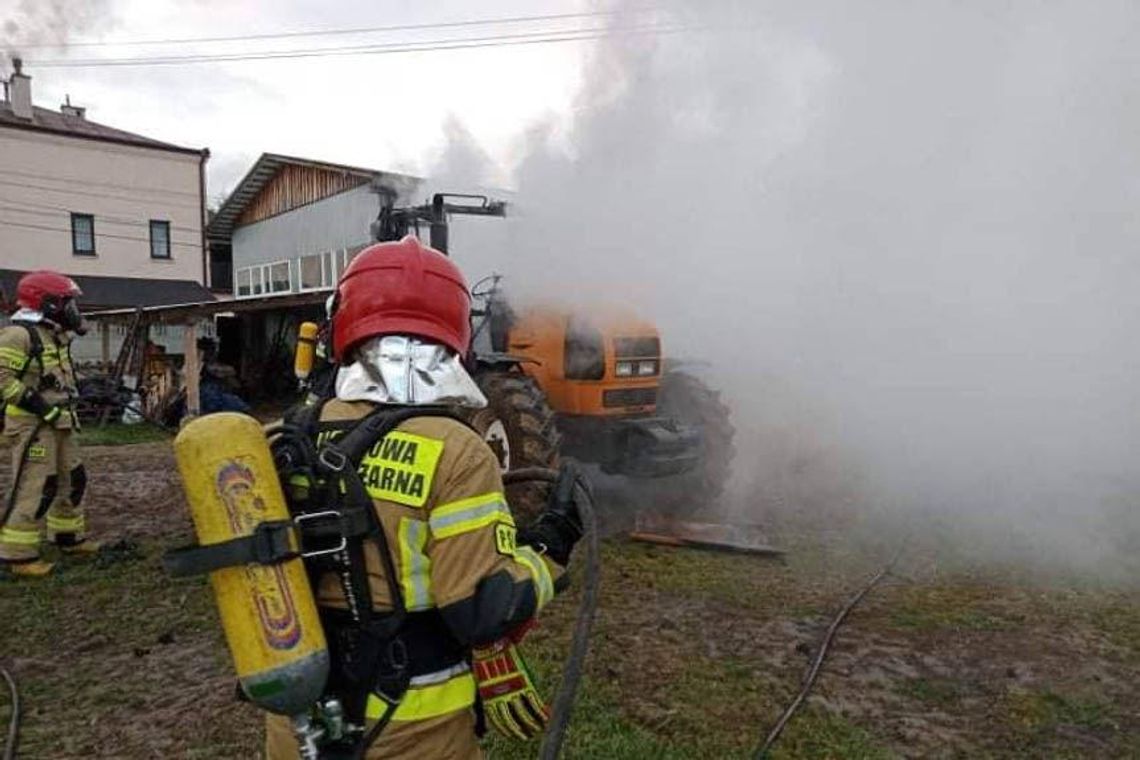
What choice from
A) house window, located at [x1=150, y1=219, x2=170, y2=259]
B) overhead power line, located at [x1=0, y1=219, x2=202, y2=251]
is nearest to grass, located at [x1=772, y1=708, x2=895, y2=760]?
overhead power line, located at [x1=0, y1=219, x2=202, y2=251]

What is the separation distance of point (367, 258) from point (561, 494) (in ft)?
2.52

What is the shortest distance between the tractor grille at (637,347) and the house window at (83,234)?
23.5 m

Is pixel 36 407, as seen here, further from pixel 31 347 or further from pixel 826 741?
pixel 826 741

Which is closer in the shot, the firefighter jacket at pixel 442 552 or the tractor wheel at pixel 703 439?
the firefighter jacket at pixel 442 552

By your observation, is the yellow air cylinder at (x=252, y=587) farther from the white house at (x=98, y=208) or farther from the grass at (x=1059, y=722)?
the white house at (x=98, y=208)

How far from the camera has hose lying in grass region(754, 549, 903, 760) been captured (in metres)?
3.73

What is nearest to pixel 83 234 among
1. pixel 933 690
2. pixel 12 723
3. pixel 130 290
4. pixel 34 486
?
pixel 130 290

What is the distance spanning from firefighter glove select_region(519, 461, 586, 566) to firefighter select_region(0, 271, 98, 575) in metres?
5.44

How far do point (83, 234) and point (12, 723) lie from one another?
82.8 feet

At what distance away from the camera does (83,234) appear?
25.4 meters

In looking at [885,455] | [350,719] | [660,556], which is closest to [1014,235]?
[885,455]

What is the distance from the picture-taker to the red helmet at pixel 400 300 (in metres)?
2.01

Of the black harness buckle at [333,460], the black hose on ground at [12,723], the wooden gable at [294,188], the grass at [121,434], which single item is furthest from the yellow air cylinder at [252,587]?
the wooden gable at [294,188]

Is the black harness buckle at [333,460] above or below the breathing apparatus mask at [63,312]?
below
